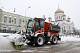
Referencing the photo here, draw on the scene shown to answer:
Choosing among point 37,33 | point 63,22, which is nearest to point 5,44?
point 37,33

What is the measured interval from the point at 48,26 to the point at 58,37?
3115 mm

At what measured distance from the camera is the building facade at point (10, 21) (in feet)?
93.1

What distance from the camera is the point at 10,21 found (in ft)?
102

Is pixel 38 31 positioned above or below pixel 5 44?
above

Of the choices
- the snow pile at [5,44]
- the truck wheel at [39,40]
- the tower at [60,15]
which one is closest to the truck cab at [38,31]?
the truck wheel at [39,40]

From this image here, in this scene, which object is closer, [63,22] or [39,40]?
[39,40]

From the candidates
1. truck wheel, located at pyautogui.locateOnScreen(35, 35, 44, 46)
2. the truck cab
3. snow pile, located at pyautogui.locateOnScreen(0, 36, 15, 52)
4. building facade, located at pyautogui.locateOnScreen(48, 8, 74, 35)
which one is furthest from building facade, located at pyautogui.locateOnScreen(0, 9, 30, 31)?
building facade, located at pyautogui.locateOnScreen(48, 8, 74, 35)

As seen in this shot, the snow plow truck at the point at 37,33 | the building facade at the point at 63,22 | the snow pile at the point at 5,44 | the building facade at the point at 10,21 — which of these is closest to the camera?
the snow pile at the point at 5,44

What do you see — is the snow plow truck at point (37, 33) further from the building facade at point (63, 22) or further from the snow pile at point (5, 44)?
the building facade at point (63, 22)

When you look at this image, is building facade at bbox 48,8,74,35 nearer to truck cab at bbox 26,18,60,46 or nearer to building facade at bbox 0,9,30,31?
building facade at bbox 0,9,30,31

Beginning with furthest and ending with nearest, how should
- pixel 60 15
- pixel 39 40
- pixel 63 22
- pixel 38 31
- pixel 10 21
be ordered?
1. pixel 60 15
2. pixel 63 22
3. pixel 10 21
4. pixel 39 40
5. pixel 38 31

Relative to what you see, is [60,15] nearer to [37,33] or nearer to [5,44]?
[37,33]

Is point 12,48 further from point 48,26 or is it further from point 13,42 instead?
point 48,26

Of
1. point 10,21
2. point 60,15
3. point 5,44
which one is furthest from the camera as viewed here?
point 60,15
